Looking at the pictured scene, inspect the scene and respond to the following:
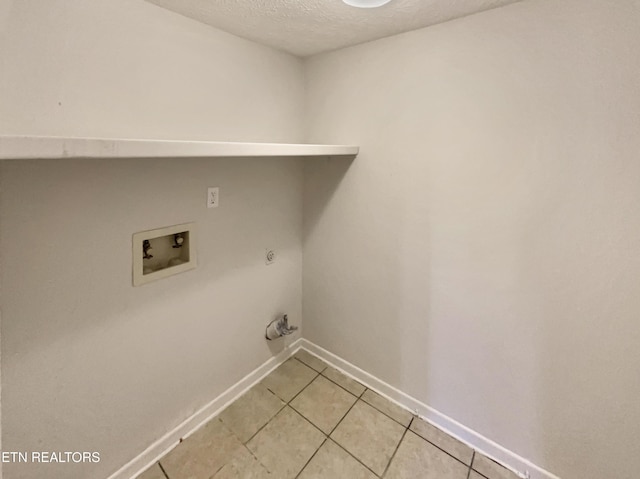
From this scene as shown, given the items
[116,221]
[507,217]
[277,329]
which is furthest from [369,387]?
[116,221]

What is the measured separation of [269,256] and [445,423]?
1371mm

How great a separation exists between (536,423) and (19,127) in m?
2.28

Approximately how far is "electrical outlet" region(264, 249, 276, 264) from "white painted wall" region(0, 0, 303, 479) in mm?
119

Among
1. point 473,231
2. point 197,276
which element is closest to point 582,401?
point 473,231

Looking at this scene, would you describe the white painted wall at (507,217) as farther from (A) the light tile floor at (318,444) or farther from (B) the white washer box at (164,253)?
(B) the white washer box at (164,253)

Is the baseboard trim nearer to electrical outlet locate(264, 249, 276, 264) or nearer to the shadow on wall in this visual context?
the shadow on wall

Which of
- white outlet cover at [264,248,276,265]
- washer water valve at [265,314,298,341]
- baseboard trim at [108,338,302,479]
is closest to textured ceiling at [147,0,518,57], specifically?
white outlet cover at [264,248,276,265]

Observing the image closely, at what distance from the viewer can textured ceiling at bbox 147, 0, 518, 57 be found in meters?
1.16

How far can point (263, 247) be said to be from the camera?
181cm

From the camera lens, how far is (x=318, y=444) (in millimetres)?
1466

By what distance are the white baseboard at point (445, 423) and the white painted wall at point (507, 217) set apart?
0.04 metres

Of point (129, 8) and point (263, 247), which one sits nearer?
point (129, 8)

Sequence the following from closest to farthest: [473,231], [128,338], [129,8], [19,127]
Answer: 1. [19,127]
2. [129,8]
3. [128,338]
4. [473,231]

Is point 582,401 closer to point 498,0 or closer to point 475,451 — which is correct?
point 475,451
